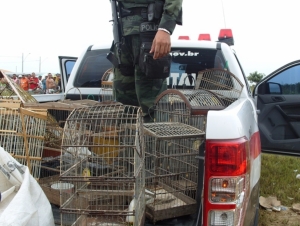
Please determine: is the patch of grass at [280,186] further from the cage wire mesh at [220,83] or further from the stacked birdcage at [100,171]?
the stacked birdcage at [100,171]

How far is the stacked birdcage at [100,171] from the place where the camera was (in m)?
1.57

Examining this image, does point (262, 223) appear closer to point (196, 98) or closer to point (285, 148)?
point (285, 148)

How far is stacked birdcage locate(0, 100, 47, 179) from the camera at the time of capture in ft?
6.72

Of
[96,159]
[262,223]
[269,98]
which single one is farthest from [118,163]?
[269,98]

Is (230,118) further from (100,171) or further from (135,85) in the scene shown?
(135,85)

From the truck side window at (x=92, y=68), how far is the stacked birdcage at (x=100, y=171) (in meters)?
1.80

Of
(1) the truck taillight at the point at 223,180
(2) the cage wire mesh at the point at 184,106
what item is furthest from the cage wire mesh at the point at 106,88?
(1) the truck taillight at the point at 223,180

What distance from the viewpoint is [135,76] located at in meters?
2.51

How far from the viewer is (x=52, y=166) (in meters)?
2.40

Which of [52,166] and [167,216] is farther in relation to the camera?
[52,166]

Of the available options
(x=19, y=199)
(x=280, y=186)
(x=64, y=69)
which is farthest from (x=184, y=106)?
(x=64, y=69)

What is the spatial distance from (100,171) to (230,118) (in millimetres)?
878

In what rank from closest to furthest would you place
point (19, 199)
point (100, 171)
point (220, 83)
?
point (19, 199) < point (100, 171) < point (220, 83)

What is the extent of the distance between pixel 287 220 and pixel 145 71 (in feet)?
6.80
